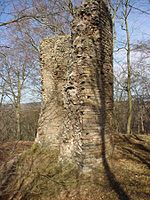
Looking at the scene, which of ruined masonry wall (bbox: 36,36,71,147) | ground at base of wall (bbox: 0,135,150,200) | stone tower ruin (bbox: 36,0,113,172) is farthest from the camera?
ruined masonry wall (bbox: 36,36,71,147)

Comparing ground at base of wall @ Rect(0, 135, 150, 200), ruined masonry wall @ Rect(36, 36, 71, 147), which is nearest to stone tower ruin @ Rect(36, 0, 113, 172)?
ground at base of wall @ Rect(0, 135, 150, 200)

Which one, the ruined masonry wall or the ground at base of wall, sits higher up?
the ruined masonry wall

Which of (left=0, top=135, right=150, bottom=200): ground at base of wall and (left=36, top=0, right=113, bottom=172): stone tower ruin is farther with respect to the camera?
(left=36, top=0, right=113, bottom=172): stone tower ruin

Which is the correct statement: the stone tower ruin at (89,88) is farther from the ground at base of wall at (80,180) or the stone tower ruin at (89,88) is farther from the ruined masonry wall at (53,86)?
the ruined masonry wall at (53,86)

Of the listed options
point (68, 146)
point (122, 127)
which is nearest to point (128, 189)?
point (68, 146)

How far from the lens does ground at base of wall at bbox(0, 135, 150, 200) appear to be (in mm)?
4266

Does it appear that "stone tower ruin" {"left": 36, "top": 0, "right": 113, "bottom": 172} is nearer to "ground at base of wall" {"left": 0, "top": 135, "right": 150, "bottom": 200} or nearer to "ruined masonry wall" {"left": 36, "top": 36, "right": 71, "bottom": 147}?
"ground at base of wall" {"left": 0, "top": 135, "right": 150, "bottom": 200}

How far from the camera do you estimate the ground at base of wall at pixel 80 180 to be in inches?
168

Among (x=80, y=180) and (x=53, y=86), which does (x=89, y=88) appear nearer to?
(x=80, y=180)

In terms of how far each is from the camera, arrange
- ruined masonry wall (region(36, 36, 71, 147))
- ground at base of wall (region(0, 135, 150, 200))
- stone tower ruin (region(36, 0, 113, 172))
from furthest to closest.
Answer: ruined masonry wall (region(36, 36, 71, 147)) < stone tower ruin (region(36, 0, 113, 172)) < ground at base of wall (region(0, 135, 150, 200))

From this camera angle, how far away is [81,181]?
476 cm

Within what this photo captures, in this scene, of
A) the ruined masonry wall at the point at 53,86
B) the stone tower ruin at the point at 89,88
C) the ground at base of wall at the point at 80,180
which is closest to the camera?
the ground at base of wall at the point at 80,180

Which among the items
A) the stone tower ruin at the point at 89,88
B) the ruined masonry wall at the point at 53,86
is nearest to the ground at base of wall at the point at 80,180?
the stone tower ruin at the point at 89,88

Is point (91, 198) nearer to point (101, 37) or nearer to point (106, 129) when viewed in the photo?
point (106, 129)
